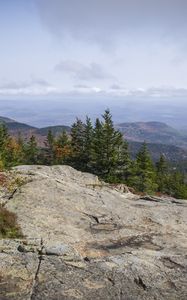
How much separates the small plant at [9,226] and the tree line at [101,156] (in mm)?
21241

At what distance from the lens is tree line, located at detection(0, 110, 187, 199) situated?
61.2 m

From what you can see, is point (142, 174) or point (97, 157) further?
point (142, 174)

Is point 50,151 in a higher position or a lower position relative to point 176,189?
higher

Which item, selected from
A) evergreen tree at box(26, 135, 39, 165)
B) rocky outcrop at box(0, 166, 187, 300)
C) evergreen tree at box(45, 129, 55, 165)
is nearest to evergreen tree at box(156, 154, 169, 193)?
evergreen tree at box(45, 129, 55, 165)

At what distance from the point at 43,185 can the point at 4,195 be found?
144 inches

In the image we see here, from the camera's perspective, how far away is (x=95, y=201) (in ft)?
90.6

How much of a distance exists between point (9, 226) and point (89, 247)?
4210mm

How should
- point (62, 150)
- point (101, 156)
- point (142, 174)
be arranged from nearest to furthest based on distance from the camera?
point (101, 156) < point (142, 174) < point (62, 150)

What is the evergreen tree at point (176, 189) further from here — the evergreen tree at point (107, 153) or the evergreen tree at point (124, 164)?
the evergreen tree at point (107, 153)

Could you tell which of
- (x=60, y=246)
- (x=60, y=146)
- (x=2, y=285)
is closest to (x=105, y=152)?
(x=60, y=146)

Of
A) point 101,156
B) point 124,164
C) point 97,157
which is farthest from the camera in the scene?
point 124,164

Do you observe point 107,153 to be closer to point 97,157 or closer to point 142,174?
point 97,157

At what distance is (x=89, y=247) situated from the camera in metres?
18.6

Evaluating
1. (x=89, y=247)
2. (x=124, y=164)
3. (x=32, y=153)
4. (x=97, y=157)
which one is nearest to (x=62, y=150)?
(x=32, y=153)
